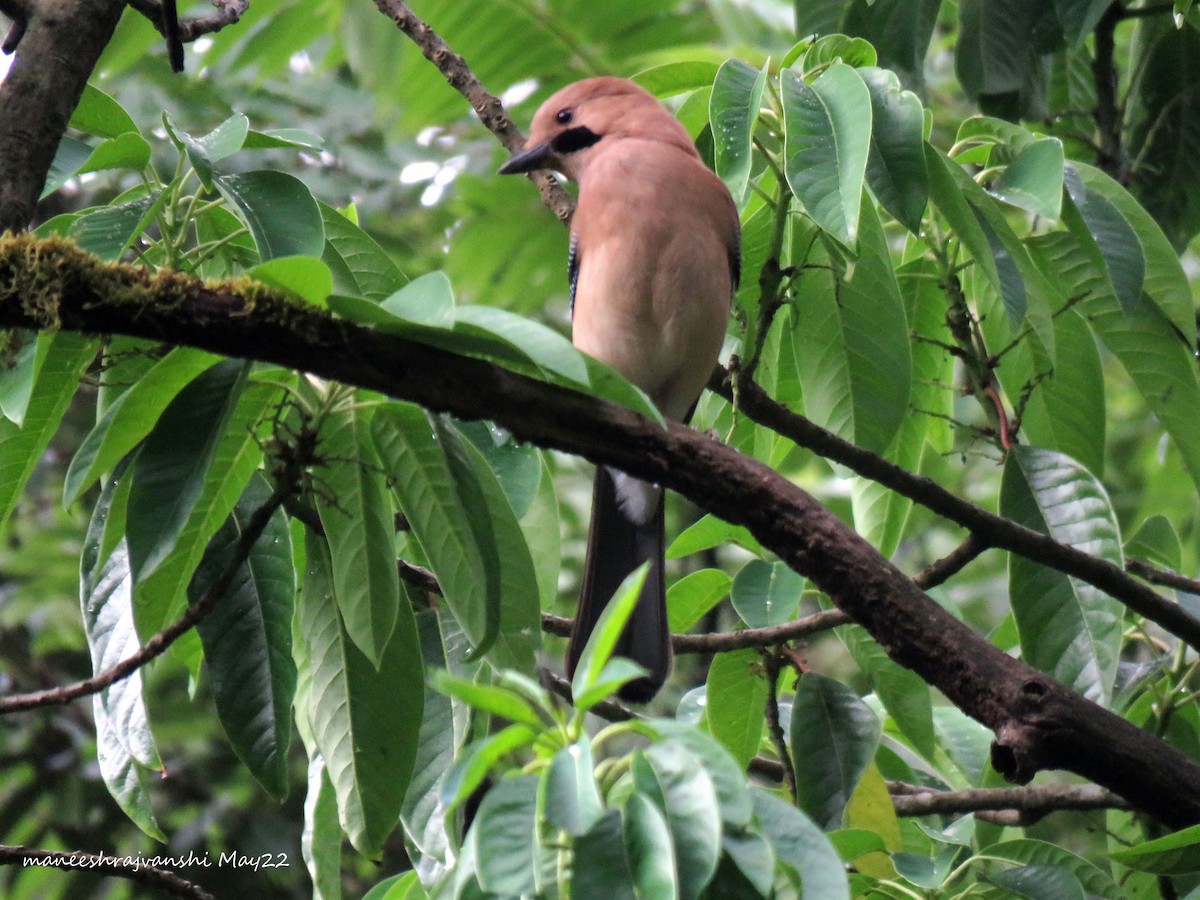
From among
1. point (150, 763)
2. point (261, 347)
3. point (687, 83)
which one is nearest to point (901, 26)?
point (687, 83)

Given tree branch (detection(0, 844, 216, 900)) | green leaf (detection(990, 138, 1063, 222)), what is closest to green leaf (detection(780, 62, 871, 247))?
green leaf (detection(990, 138, 1063, 222))

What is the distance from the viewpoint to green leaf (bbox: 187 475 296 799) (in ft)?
6.66

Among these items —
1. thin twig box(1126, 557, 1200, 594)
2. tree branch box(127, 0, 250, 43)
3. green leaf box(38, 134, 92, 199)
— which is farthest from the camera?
thin twig box(1126, 557, 1200, 594)

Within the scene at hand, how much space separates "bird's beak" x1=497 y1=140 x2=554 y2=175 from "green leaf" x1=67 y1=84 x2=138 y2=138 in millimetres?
1348

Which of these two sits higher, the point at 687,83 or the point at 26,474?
the point at 687,83

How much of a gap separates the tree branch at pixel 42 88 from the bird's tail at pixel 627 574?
4.36 ft

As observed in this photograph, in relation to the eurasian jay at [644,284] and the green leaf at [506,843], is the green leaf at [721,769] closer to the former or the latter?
the green leaf at [506,843]

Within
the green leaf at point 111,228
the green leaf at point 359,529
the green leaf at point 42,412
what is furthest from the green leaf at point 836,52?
the green leaf at point 42,412

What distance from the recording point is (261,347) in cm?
177

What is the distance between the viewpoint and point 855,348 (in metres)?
2.68

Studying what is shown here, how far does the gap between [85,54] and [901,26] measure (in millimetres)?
2078

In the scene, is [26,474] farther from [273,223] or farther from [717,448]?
[717,448]

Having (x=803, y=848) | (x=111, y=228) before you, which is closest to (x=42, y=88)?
(x=111, y=228)

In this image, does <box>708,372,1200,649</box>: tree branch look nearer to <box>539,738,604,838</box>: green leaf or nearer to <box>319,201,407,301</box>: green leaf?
<box>319,201,407,301</box>: green leaf
